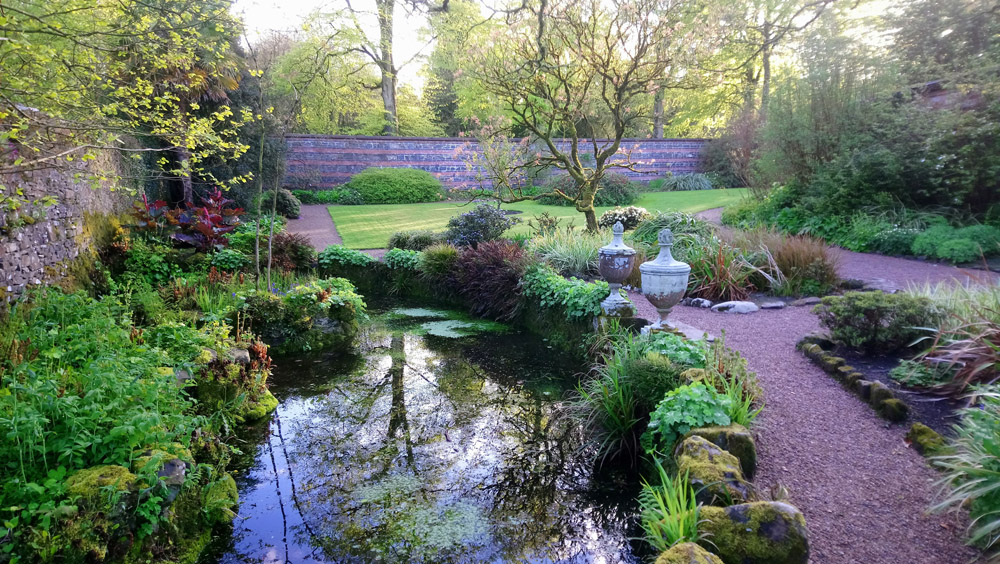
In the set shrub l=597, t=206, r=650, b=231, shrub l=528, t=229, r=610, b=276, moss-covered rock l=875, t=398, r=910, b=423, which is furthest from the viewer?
shrub l=597, t=206, r=650, b=231

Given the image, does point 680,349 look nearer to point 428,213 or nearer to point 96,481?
point 96,481

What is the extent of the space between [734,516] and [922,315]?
3217 mm

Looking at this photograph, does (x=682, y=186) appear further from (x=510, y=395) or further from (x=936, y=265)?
(x=510, y=395)

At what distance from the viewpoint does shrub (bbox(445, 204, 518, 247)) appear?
9797mm

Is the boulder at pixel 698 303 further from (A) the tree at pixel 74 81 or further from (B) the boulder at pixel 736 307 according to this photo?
(A) the tree at pixel 74 81

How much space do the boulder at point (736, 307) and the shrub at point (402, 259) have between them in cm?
463

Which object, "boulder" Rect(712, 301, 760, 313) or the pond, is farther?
"boulder" Rect(712, 301, 760, 313)

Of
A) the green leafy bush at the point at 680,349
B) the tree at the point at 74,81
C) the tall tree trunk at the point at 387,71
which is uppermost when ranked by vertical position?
the tall tree trunk at the point at 387,71

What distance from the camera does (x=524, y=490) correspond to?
3.38 meters

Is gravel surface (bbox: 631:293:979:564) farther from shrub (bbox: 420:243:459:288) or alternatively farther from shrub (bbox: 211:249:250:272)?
shrub (bbox: 211:249:250:272)

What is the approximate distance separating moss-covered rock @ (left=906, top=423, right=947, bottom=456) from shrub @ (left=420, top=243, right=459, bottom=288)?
20.2 ft

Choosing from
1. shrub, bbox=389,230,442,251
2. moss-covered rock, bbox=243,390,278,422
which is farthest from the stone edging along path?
shrub, bbox=389,230,442,251

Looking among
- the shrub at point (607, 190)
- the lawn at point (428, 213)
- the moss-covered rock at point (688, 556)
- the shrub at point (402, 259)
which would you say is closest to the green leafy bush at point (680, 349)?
the moss-covered rock at point (688, 556)

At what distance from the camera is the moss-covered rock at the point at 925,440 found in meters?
3.01
